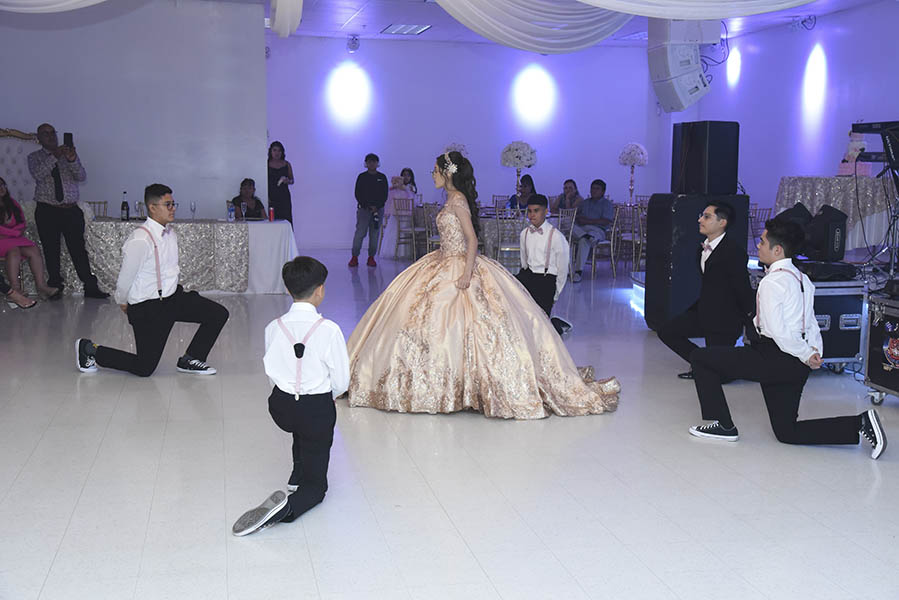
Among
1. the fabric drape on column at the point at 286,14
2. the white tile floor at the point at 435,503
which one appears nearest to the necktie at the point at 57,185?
the fabric drape on column at the point at 286,14

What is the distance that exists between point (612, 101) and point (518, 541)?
14.9 meters

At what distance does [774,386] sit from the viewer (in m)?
4.70

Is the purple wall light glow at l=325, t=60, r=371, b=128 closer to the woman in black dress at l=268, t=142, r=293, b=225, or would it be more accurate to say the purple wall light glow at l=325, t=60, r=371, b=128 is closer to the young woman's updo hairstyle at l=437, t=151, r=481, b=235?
the woman in black dress at l=268, t=142, r=293, b=225

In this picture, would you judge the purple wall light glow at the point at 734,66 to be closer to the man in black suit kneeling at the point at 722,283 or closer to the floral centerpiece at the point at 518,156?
the floral centerpiece at the point at 518,156

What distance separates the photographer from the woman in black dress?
13.0 m

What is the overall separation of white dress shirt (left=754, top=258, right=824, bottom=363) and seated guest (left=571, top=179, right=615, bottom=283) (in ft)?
24.0

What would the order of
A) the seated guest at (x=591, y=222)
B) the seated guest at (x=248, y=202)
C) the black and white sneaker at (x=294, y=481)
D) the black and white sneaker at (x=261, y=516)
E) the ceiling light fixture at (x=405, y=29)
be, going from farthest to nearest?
the ceiling light fixture at (x=405, y=29), the seated guest at (x=591, y=222), the seated guest at (x=248, y=202), the black and white sneaker at (x=294, y=481), the black and white sneaker at (x=261, y=516)

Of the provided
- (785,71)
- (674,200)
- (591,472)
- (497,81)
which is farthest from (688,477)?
(497,81)

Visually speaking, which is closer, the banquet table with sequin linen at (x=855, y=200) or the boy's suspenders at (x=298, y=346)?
the boy's suspenders at (x=298, y=346)

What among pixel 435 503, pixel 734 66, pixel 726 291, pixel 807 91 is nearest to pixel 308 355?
pixel 435 503

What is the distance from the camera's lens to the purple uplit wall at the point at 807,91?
1249 cm

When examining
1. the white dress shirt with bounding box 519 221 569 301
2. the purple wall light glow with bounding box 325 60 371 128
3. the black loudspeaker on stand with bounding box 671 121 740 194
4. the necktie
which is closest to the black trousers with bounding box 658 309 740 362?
the white dress shirt with bounding box 519 221 569 301

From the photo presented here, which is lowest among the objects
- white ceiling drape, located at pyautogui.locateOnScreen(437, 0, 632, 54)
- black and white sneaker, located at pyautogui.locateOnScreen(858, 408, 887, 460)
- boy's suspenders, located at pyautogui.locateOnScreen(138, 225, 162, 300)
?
black and white sneaker, located at pyautogui.locateOnScreen(858, 408, 887, 460)

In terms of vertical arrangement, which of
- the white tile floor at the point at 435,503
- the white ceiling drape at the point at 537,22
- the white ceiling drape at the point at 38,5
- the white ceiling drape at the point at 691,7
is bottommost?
the white tile floor at the point at 435,503
